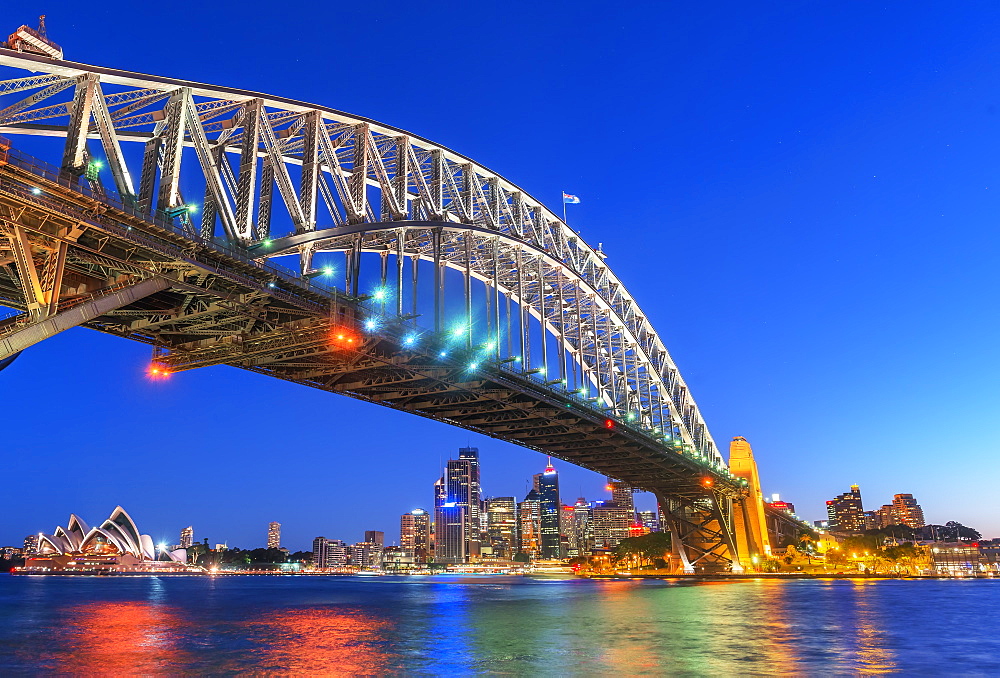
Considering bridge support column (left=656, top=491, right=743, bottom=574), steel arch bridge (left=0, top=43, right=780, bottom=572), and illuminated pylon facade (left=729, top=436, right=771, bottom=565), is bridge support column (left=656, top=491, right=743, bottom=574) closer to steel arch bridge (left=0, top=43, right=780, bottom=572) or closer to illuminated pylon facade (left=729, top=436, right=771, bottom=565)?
illuminated pylon facade (left=729, top=436, right=771, bottom=565)

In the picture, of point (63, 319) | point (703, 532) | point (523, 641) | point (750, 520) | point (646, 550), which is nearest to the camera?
point (63, 319)

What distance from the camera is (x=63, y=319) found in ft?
84.1

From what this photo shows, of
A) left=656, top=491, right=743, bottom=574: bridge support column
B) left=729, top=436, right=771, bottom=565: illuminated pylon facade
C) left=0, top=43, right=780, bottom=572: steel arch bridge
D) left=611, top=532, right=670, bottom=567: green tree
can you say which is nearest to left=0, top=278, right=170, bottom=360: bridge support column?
left=0, top=43, right=780, bottom=572: steel arch bridge

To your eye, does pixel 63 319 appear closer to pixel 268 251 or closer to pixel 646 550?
pixel 268 251

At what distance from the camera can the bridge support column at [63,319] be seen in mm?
23641

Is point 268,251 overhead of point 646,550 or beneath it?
overhead

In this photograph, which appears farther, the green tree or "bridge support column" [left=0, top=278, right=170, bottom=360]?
the green tree

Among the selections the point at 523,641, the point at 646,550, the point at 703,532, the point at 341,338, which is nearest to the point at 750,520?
the point at 703,532

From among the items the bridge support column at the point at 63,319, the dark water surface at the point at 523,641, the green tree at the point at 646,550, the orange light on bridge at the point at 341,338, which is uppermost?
the orange light on bridge at the point at 341,338

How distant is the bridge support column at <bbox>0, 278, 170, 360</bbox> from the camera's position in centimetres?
2364

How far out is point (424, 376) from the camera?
47.0m

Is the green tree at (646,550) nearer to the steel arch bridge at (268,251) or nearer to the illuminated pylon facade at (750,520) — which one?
the illuminated pylon facade at (750,520)

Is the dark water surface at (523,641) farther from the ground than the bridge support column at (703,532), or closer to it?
closer to it

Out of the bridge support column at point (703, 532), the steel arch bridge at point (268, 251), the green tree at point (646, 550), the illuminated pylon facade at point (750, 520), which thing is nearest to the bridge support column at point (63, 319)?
the steel arch bridge at point (268, 251)
